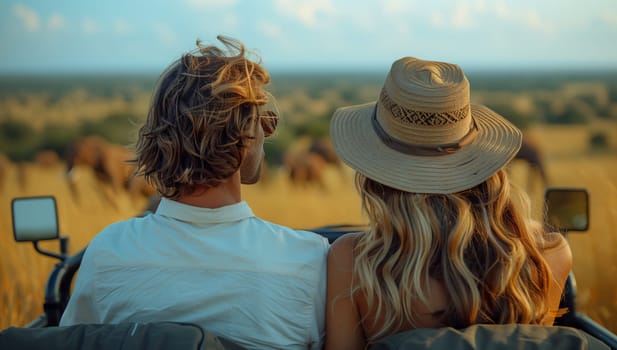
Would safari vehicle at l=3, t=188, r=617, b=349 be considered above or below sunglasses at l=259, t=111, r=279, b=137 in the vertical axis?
below

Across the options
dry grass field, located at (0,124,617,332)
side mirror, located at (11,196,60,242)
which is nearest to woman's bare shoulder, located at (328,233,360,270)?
side mirror, located at (11,196,60,242)

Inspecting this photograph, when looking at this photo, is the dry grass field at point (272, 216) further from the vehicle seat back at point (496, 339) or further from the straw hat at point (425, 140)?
the vehicle seat back at point (496, 339)

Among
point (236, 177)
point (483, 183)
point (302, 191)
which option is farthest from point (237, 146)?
point (302, 191)

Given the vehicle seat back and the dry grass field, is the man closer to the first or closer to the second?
the vehicle seat back

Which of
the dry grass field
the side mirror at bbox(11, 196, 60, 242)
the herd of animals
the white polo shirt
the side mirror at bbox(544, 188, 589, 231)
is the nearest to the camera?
the white polo shirt

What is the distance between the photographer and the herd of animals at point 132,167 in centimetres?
1081

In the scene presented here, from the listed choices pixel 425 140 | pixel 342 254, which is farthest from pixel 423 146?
pixel 342 254

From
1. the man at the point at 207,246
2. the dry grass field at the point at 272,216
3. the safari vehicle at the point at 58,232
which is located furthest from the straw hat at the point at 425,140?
the dry grass field at the point at 272,216

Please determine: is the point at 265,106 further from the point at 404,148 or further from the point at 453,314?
the point at 453,314

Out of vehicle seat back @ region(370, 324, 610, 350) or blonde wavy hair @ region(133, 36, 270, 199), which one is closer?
vehicle seat back @ region(370, 324, 610, 350)

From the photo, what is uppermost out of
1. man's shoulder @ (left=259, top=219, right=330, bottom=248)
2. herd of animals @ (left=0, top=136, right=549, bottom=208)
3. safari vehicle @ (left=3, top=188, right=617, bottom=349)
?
man's shoulder @ (left=259, top=219, right=330, bottom=248)

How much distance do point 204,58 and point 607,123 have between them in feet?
117

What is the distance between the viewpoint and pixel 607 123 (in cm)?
3484

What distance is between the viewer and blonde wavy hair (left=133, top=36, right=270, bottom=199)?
6.36ft
